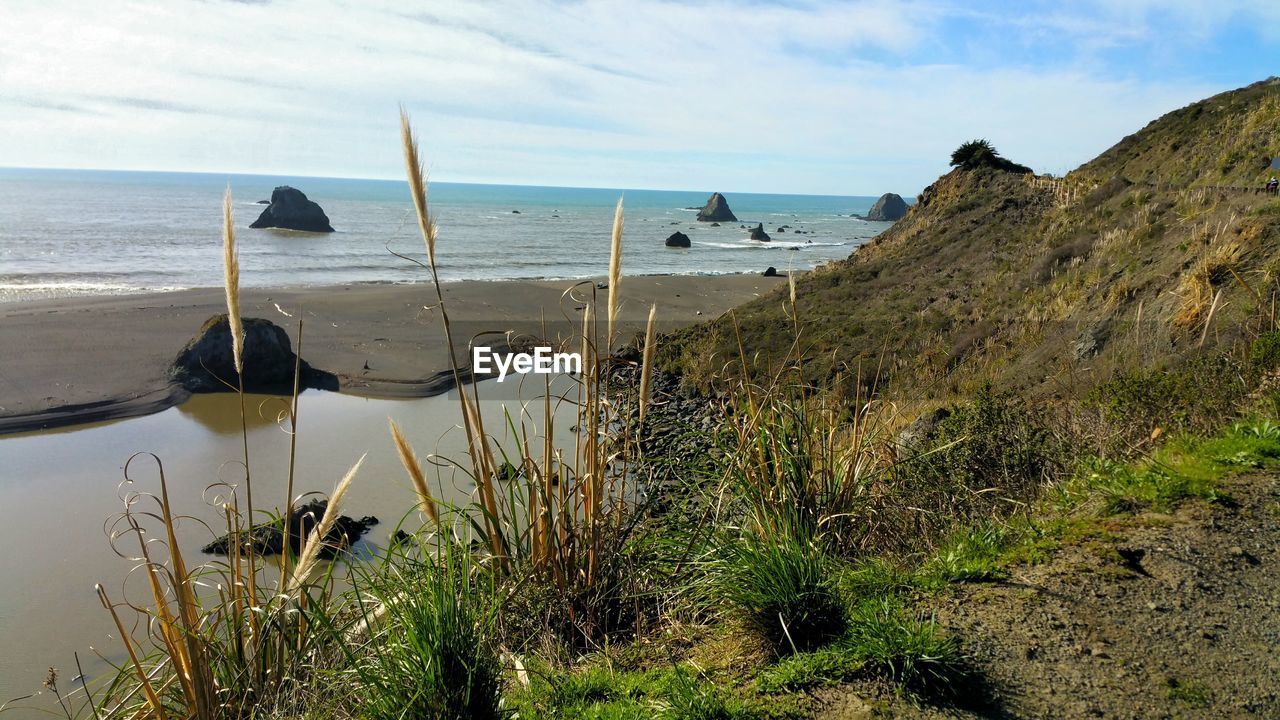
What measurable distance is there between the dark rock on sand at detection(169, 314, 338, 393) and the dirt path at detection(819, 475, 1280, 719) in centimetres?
1549

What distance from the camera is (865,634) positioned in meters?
2.94

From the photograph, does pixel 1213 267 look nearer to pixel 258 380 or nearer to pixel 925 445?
pixel 925 445

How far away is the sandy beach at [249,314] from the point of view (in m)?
15.1

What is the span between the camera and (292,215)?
58.0 metres

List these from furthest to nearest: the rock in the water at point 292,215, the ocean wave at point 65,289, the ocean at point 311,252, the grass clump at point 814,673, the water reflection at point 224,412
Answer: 1. the rock in the water at point 292,215
2. the ocean at point 311,252
3. the ocean wave at point 65,289
4. the water reflection at point 224,412
5. the grass clump at point 814,673

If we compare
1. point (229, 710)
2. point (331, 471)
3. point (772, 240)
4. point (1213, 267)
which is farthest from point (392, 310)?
point (772, 240)

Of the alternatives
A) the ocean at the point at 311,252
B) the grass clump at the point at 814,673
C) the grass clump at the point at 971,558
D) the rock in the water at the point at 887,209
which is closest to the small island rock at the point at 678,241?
the ocean at the point at 311,252

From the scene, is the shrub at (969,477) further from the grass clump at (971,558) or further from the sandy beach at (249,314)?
the sandy beach at (249,314)

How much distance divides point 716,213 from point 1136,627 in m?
97.9

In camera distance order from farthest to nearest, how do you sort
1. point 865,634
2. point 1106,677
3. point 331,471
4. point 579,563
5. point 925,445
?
point 331,471, point 925,445, point 579,563, point 865,634, point 1106,677

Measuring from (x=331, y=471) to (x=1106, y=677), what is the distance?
10.4 meters

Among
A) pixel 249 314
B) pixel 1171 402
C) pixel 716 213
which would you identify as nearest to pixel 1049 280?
pixel 1171 402

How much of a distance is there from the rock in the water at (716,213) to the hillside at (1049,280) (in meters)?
74.2

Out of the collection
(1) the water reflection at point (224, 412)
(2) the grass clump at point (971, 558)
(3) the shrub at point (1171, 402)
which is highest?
(3) the shrub at point (1171, 402)
